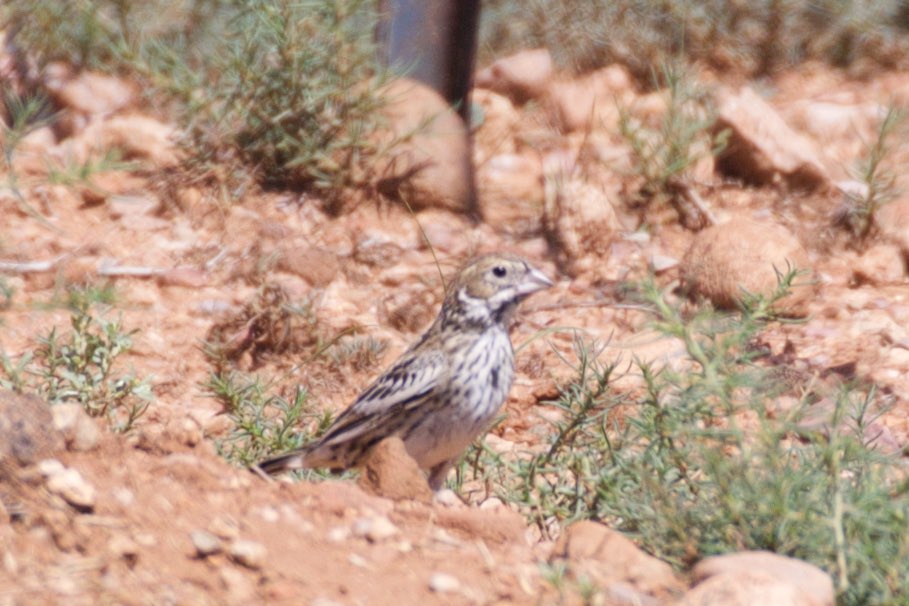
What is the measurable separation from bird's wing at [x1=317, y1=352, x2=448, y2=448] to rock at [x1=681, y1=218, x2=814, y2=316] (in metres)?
1.95

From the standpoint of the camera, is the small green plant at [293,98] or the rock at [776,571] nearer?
the rock at [776,571]

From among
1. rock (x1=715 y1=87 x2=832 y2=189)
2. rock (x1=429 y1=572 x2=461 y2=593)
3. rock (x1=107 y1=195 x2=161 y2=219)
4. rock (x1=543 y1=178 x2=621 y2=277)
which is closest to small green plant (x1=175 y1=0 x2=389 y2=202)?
rock (x1=107 y1=195 x2=161 y2=219)

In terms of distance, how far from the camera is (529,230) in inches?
307

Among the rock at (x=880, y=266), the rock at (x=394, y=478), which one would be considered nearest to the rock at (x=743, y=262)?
the rock at (x=880, y=266)

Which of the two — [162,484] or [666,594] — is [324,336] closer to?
[162,484]

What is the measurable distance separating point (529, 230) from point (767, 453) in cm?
439

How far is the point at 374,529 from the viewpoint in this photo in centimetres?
378

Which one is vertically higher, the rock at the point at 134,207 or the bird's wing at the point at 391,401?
the bird's wing at the point at 391,401

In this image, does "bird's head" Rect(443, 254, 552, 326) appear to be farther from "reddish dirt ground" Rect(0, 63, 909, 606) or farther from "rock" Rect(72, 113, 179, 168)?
"rock" Rect(72, 113, 179, 168)

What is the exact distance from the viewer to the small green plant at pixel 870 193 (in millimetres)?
7168

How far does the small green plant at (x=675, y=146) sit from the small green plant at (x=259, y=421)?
2.64 metres

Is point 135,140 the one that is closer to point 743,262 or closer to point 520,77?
point 520,77

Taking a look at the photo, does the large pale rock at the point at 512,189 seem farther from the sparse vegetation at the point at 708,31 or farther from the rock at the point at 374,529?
the rock at the point at 374,529

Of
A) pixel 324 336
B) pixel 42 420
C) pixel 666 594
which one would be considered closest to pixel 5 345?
pixel 324 336
